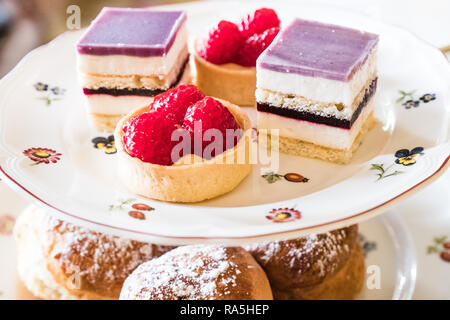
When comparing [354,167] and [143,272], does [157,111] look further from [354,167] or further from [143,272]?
[354,167]

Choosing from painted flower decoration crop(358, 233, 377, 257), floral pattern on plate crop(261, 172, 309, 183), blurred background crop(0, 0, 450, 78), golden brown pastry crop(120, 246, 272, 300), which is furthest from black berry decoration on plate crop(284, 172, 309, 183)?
blurred background crop(0, 0, 450, 78)

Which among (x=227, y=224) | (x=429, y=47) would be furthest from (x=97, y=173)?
(x=429, y=47)

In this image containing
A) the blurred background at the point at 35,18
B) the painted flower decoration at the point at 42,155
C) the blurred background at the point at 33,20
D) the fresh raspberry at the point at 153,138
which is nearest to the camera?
the fresh raspberry at the point at 153,138

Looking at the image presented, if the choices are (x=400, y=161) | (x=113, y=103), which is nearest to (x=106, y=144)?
(x=113, y=103)

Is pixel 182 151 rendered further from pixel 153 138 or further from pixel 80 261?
pixel 80 261

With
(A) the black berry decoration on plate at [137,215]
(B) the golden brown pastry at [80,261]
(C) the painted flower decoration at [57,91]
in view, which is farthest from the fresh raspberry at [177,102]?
(C) the painted flower decoration at [57,91]

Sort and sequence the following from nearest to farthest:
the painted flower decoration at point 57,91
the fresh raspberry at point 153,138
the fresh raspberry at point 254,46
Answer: the fresh raspberry at point 153,138 < the fresh raspberry at point 254,46 < the painted flower decoration at point 57,91

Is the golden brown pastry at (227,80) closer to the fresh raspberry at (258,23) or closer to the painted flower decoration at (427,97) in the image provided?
the fresh raspberry at (258,23)
